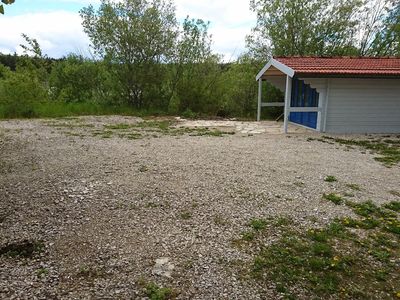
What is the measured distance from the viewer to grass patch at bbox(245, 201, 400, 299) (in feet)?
7.80

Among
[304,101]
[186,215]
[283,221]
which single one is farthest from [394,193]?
[304,101]

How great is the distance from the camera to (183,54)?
1530cm

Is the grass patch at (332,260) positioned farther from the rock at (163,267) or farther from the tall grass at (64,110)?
the tall grass at (64,110)

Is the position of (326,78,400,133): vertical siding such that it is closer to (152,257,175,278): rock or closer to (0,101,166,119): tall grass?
(0,101,166,119): tall grass

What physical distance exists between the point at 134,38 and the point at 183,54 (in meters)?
2.39

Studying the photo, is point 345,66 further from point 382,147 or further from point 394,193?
point 394,193

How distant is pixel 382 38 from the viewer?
16.5 meters

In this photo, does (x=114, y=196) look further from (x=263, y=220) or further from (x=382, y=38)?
(x=382, y=38)

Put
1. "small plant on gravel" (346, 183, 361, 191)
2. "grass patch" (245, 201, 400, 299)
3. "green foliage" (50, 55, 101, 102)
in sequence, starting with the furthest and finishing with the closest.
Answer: "green foliage" (50, 55, 101, 102)
"small plant on gravel" (346, 183, 361, 191)
"grass patch" (245, 201, 400, 299)

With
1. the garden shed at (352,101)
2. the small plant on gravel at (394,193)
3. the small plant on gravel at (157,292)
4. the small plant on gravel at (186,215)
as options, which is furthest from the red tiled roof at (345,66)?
the small plant on gravel at (157,292)

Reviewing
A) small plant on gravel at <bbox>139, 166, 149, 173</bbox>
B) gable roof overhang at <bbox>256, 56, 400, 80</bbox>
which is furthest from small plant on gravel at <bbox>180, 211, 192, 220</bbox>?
gable roof overhang at <bbox>256, 56, 400, 80</bbox>

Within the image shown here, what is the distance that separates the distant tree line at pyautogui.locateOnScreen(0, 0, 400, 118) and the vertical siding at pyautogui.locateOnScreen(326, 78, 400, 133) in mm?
5197

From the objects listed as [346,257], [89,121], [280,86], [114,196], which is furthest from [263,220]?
[280,86]

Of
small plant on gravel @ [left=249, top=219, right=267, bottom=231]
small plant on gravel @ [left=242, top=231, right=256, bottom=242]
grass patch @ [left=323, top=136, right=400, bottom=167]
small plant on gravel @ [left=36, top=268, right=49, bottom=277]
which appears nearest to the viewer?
small plant on gravel @ [left=36, top=268, right=49, bottom=277]
